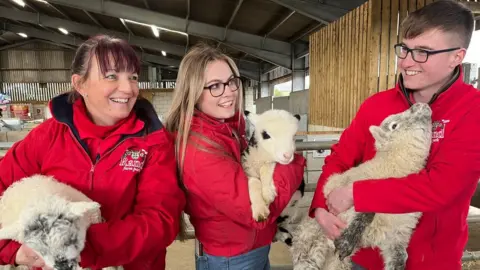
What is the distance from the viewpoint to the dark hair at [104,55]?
5.11 ft

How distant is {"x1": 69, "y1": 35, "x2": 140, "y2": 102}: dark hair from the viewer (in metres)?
1.56

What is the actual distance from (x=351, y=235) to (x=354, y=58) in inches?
292

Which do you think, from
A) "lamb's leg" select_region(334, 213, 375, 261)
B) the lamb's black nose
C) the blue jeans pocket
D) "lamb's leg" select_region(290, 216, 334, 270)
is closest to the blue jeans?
the blue jeans pocket

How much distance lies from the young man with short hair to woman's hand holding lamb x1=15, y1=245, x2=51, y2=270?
1221 mm

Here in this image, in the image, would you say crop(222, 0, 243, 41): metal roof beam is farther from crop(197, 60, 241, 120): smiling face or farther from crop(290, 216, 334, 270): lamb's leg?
crop(290, 216, 334, 270): lamb's leg

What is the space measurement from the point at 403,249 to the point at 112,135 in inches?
56.4

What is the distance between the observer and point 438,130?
1542mm

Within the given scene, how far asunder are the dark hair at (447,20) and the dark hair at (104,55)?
129cm

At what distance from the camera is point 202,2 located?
10.4 metres

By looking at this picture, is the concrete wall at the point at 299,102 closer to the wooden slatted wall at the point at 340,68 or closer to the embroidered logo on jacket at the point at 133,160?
the wooden slatted wall at the point at 340,68

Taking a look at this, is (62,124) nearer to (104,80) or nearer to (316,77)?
(104,80)

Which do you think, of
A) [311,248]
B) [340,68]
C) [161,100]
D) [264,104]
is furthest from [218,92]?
[161,100]

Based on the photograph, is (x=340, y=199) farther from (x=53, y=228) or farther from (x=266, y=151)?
(x=53, y=228)

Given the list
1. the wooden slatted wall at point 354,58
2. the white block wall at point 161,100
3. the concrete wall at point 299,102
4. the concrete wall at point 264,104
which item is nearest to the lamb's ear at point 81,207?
the wooden slatted wall at point 354,58
